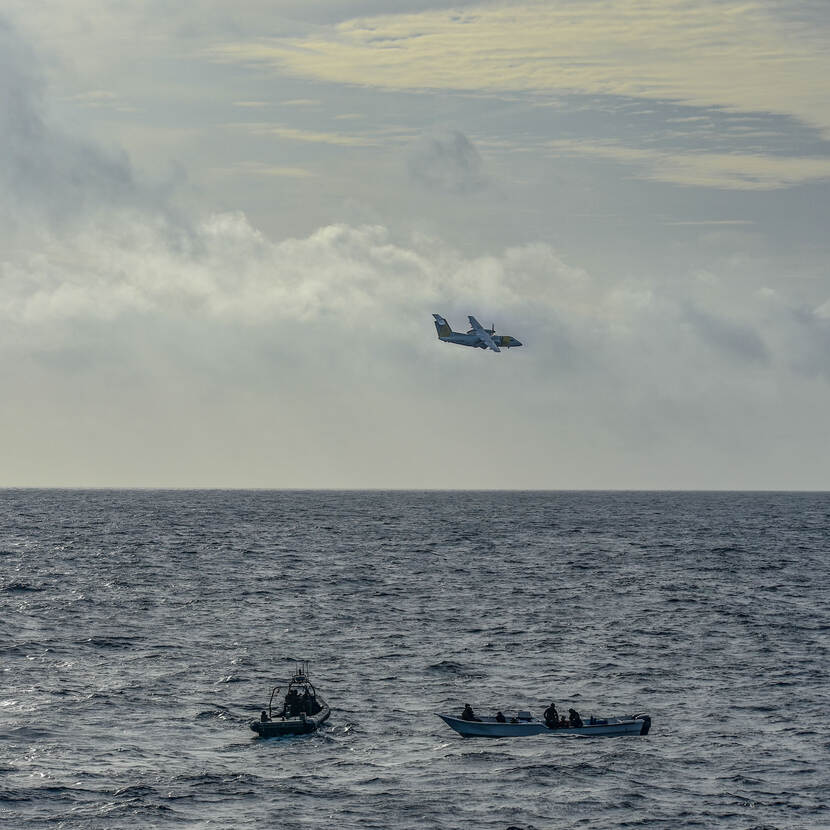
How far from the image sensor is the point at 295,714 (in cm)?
6034

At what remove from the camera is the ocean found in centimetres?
4906

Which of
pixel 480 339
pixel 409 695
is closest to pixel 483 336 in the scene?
pixel 480 339

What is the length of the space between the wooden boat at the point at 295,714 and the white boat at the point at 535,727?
6240mm

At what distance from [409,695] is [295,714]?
9.25 m

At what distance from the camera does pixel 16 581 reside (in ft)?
396

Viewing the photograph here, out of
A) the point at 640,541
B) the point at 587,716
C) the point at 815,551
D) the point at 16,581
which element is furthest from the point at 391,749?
the point at 640,541

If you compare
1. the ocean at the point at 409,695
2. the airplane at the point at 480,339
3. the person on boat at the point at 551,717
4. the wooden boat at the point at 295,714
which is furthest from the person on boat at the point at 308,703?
the airplane at the point at 480,339

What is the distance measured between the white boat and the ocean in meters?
0.60

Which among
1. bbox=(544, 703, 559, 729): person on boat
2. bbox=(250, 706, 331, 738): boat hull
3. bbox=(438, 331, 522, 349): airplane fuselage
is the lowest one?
bbox=(250, 706, 331, 738): boat hull

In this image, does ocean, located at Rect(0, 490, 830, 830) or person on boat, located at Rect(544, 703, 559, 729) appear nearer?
ocean, located at Rect(0, 490, 830, 830)

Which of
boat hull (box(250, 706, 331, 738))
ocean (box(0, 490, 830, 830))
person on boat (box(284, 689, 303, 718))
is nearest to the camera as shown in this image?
ocean (box(0, 490, 830, 830))

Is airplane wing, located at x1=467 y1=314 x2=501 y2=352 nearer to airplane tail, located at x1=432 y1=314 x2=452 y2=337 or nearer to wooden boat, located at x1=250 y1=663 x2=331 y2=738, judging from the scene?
airplane tail, located at x1=432 y1=314 x2=452 y2=337

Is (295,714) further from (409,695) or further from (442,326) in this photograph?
(442,326)

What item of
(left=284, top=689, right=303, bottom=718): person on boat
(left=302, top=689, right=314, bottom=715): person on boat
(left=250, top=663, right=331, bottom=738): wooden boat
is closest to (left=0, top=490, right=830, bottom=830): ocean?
(left=250, top=663, right=331, bottom=738): wooden boat
